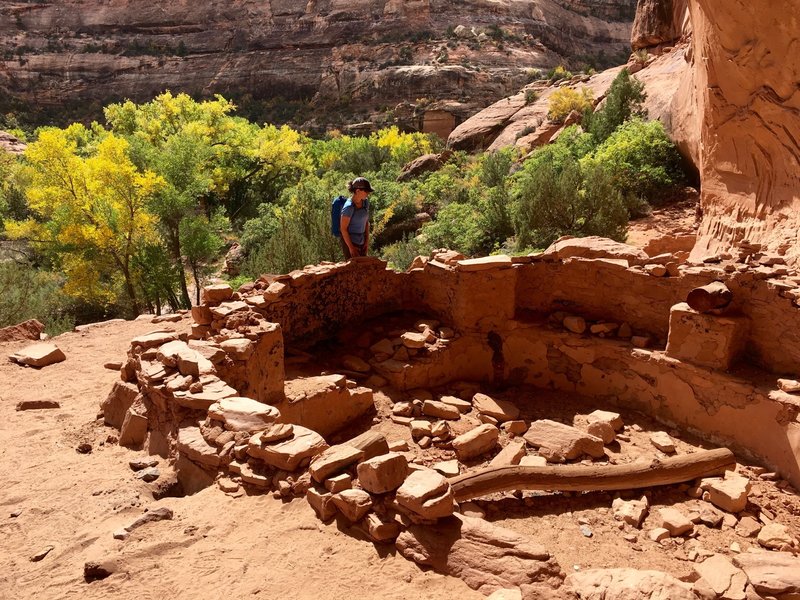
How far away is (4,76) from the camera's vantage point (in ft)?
148

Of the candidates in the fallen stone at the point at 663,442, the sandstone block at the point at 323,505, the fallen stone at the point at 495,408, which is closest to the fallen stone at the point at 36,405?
the sandstone block at the point at 323,505

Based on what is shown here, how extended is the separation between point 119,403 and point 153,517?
1.89 m

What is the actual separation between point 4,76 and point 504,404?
54.1 metres

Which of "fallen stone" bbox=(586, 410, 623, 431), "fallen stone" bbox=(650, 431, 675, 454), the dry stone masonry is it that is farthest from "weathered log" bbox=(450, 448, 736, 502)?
"fallen stone" bbox=(586, 410, 623, 431)

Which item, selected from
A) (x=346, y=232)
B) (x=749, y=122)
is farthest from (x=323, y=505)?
(x=749, y=122)

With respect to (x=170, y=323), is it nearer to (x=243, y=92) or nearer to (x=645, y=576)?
(x=645, y=576)

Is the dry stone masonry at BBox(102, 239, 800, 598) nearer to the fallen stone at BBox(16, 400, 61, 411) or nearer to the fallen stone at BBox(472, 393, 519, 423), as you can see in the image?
the fallen stone at BBox(472, 393, 519, 423)

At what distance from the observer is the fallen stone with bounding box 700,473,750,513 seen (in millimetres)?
4383

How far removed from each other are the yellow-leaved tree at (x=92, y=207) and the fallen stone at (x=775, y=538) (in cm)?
1265

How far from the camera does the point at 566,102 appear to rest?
68.7ft

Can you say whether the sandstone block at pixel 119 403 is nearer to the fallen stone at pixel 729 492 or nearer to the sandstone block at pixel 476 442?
the sandstone block at pixel 476 442

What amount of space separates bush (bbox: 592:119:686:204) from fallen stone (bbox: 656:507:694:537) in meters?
8.81

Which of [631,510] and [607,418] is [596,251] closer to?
[607,418]

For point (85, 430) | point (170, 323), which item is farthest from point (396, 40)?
point (85, 430)
